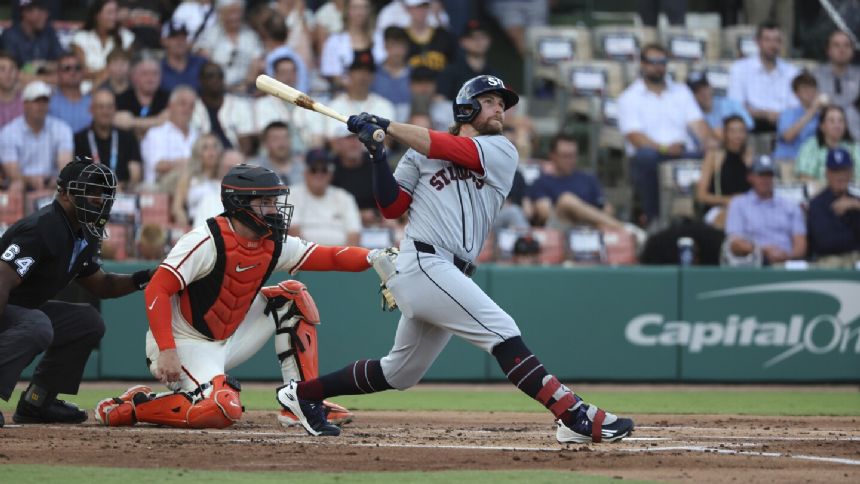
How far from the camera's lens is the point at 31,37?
1409 cm

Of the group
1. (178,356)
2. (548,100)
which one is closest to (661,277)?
(548,100)

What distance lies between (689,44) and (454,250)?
10.4 meters

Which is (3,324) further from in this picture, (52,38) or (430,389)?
(52,38)

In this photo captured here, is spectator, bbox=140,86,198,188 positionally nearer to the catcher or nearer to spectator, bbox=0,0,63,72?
spectator, bbox=0,0,63,72

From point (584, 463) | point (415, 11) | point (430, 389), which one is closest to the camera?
point (584, 463)

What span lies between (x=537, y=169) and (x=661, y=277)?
2419 mm

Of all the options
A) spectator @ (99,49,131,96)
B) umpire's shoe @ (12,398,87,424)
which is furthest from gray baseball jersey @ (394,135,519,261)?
spectator @ (99,49,131,96)

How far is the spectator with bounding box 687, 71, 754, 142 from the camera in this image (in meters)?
15.3

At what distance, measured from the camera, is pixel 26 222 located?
23.9 feet

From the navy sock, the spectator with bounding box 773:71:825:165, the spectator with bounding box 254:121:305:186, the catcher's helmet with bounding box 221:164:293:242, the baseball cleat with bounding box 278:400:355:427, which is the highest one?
the spectator with bounding box 773:71:825:165

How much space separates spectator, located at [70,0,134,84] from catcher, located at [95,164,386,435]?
23.1 feet

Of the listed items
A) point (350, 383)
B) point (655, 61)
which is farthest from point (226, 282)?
point (655, 61)

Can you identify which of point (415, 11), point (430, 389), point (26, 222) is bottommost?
point (430, 389)

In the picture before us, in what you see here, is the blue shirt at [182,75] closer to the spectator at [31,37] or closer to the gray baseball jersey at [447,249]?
the spectator at [31,37]
